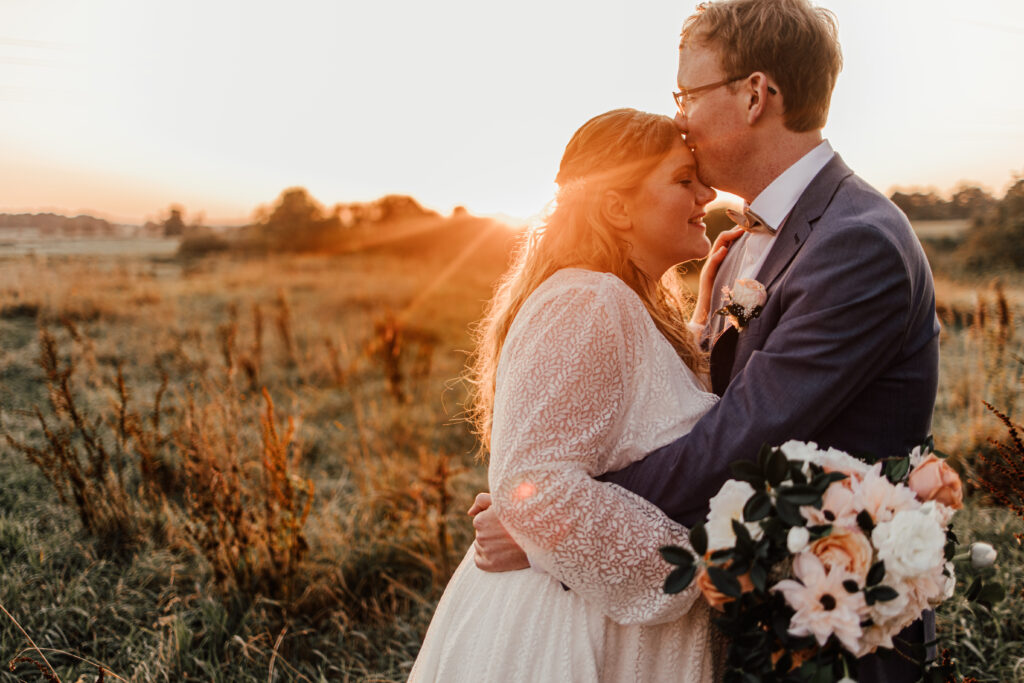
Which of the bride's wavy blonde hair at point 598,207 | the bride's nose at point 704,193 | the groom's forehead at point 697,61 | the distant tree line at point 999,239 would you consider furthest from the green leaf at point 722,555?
the distant tree line at point 999,239

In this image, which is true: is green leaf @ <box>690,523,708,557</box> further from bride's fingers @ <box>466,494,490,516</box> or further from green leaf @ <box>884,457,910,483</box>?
bride's fingers @ <box>466,494,490,516</box>

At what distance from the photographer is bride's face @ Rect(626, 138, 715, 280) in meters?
2.14

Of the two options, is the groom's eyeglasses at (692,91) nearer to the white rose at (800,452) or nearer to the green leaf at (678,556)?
the white rose at (800,452)

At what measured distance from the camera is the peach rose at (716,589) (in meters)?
1.43

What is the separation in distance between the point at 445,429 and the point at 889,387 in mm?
5714

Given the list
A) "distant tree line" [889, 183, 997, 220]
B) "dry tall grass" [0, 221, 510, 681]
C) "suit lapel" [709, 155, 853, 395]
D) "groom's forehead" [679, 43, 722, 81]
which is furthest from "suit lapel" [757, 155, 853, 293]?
"distant tree line" [889, 183, 997, 220]

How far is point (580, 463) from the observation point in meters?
1.73

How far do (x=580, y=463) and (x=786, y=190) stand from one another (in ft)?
4.00

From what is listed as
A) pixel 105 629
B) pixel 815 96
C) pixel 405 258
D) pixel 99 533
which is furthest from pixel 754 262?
pixel 405 258

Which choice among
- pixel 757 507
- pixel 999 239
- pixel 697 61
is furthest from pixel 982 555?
pixel 999 239

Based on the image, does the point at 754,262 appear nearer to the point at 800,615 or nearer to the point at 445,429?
the point at 800,615

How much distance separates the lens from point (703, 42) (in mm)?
2256

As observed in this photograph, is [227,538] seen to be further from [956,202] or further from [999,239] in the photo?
[956,202]

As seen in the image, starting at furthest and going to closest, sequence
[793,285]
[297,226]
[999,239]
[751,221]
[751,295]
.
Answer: [297,226] < [999,239] < [751,221] < [751,295] < [793,285]
